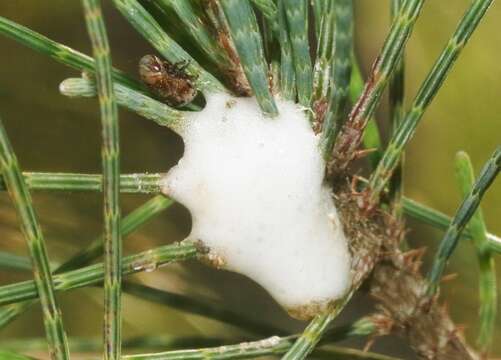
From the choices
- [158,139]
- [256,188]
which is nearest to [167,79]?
[256,188]

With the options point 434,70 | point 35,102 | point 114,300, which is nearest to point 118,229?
point 114,300

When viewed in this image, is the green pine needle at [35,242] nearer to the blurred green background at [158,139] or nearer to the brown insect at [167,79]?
the brown insect at [167,79]

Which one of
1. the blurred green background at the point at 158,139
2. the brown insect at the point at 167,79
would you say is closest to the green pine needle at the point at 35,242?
the brown insect at the point at 167,79

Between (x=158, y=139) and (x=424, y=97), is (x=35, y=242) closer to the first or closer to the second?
(x=424, y=97)

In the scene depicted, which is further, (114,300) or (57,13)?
(57,13)

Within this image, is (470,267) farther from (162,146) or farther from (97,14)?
(97,14)

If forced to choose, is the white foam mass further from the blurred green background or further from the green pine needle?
the blurred green background
